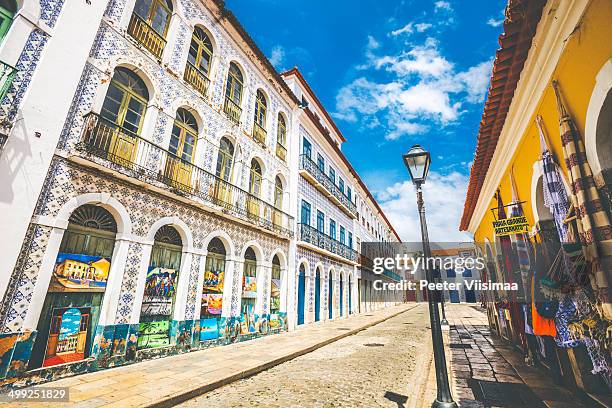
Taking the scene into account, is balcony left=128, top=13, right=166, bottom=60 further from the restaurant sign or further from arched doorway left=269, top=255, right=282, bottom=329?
the restaurant sign

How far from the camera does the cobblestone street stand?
4441mm

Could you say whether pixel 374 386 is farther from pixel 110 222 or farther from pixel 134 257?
pixel 110 222

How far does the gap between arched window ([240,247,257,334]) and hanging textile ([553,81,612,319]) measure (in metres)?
8.77

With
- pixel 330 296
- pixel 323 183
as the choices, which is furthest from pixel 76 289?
pixel 330 296

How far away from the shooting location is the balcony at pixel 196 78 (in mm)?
8602

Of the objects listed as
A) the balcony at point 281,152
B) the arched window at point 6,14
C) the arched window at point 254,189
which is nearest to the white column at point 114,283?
the arched window at point 6,14

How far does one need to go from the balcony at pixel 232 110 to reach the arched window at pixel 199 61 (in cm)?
92

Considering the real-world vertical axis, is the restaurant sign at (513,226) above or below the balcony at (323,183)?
below

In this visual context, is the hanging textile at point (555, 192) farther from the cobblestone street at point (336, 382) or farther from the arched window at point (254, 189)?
the arched window at point (254, 189)

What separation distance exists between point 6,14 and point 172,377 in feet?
22.9

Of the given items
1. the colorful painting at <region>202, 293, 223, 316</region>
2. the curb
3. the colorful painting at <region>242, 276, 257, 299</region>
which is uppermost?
the colorful painting at <region>242, 276, 257, 299</region>

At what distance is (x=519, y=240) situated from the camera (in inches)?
222

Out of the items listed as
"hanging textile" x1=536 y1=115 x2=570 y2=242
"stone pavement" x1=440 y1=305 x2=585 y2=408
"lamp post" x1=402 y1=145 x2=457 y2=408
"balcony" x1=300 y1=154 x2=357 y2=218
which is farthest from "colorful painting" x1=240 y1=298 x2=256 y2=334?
"hanging textile" x1=536 y1=115 x2=570 y2=242

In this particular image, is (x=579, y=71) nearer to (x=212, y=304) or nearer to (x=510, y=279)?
(x=510, y=279)
